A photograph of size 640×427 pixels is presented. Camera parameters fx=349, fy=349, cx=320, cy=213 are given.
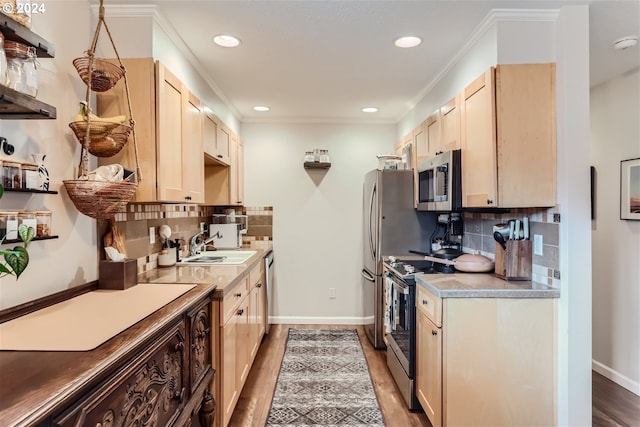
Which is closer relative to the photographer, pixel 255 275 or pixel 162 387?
pixel 162 387

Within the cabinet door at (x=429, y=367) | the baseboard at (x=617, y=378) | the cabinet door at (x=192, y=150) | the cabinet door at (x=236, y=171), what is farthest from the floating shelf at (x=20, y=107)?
the baseboard at (x=617, y=378)

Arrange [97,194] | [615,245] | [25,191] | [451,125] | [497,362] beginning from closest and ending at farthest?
[25,191]
[97,194]
[497,362]
[451,125]
[615,245]

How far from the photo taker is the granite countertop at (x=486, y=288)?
1.92 metres

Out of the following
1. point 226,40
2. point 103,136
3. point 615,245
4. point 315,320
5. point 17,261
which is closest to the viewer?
point 17,261

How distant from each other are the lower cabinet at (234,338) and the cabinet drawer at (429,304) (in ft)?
3.89

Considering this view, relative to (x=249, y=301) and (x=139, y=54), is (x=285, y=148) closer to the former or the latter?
(x=249, y=301)

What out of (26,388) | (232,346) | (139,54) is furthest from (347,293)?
(26,388)

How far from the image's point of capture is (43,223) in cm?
142

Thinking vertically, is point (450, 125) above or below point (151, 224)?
above

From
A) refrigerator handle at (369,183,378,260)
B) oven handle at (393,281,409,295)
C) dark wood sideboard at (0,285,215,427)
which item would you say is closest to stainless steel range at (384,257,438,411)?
oven handle at (393,281,409,295)

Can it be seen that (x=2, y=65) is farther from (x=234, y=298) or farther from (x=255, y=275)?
(x=255, y=275)

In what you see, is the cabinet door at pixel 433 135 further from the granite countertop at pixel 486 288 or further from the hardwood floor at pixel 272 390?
the hardwood floor at pixel 272 390

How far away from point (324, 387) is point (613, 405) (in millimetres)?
2039

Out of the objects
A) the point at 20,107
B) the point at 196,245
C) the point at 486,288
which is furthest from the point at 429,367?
the point at 20,107
